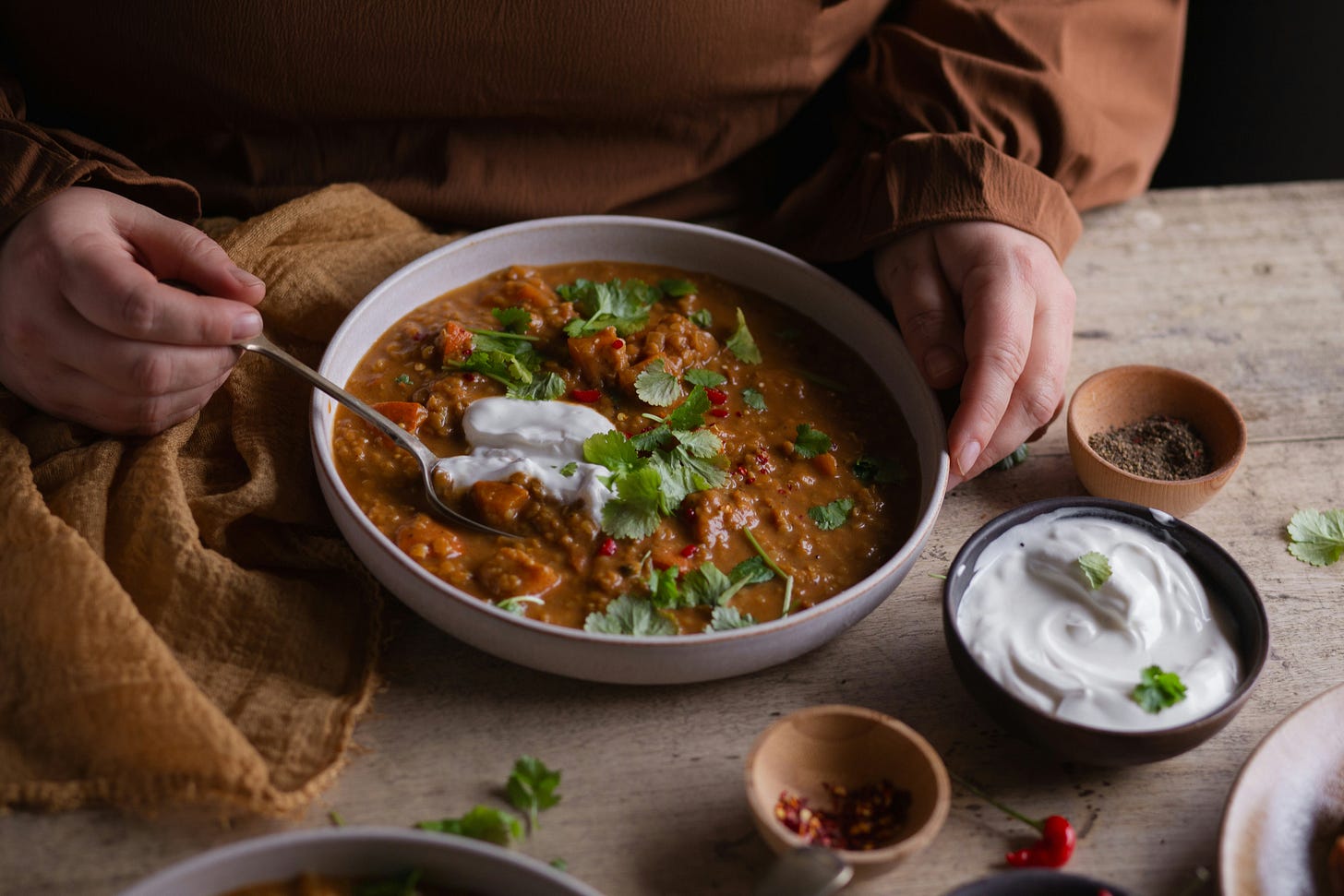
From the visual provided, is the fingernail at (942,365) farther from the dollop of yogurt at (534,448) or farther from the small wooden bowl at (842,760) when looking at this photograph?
Result: the small wooden bowl at (842,760)

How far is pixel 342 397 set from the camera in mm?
2484

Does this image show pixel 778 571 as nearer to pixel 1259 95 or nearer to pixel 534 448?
pixel 534 448

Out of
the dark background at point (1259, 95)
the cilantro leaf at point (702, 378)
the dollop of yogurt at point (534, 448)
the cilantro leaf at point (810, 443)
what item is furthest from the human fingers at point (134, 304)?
the dark background at point (1259, 95)

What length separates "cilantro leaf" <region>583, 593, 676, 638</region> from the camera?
224 cm

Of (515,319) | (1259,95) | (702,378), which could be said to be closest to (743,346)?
(702,378)

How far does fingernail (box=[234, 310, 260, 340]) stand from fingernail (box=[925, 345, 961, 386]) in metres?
1.48

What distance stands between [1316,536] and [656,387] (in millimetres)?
1554

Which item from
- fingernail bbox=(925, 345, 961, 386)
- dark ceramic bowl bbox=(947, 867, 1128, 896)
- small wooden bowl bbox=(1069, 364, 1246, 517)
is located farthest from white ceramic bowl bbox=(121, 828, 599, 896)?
small wooden bowl bbox=(1069, 364, 1246, 517)

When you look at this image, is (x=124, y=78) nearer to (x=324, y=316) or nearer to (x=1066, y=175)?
(x=324, y=316)

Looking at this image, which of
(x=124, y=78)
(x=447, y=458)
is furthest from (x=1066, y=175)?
(x=124, y=78)

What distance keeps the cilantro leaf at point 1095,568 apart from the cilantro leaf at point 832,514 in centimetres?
48

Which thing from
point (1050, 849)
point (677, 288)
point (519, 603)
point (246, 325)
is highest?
point (246, 325)

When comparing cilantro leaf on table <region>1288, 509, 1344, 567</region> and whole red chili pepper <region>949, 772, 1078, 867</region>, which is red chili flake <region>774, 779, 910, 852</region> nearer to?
whole red chili pepper <region>949, 772, 1078, 867</region>

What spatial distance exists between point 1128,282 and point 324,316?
89.6 inches
